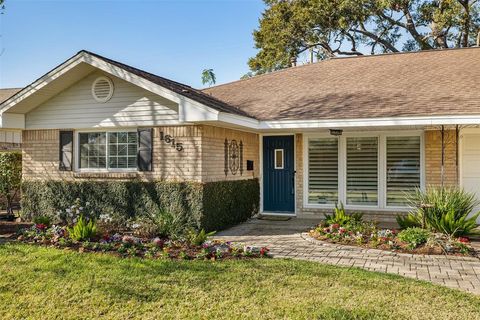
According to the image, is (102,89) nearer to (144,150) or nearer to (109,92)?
(109,92)

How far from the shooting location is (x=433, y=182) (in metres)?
10.4

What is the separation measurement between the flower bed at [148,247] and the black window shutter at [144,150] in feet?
7.39

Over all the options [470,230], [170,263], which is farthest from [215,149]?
[470,230]

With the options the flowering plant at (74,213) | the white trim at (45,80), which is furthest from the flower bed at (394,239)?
the white trim at (45,80)

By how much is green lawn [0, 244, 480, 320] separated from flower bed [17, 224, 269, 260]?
34cm

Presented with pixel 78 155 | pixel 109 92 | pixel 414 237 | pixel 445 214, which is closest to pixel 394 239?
pixel 414 237

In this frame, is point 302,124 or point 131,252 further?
point 302,124

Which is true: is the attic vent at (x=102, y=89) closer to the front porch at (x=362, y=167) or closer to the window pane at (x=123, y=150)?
the window pane at (x=123, y=150)

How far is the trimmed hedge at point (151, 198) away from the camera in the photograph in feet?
29.2

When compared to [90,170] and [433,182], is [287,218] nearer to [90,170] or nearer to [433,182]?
[433,182]

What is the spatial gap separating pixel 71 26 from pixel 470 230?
12.3m

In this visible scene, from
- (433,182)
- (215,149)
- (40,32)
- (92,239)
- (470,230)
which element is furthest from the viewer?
(40,32)

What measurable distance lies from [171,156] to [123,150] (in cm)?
141

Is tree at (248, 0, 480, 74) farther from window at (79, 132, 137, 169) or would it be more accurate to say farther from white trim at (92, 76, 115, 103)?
window at (79, 132, 137, 169)
